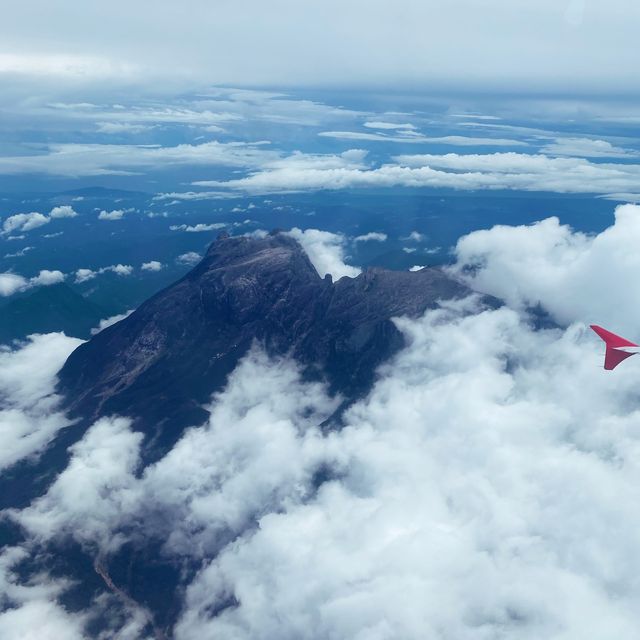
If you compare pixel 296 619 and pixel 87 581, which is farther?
pixel 87 581

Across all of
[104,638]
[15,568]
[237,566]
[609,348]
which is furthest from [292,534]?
[609,348]

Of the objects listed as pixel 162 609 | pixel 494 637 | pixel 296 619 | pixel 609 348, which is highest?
pixel 609 348

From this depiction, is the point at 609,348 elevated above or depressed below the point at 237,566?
above

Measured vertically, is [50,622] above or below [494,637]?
below

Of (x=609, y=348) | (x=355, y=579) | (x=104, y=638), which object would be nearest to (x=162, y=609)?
(x=104, y=638)

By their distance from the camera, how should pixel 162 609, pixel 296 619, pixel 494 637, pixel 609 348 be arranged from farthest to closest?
pixel 162 609 < pixel 296 619 < pixel 494 637 < pixel 609 348

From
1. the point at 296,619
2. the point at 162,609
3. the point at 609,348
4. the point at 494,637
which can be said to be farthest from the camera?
the point at 162,609

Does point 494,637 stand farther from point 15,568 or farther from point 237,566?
point 15,568

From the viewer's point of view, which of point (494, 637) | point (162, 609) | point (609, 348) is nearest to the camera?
point (609, 348)

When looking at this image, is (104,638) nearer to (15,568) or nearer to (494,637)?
(15,568)
